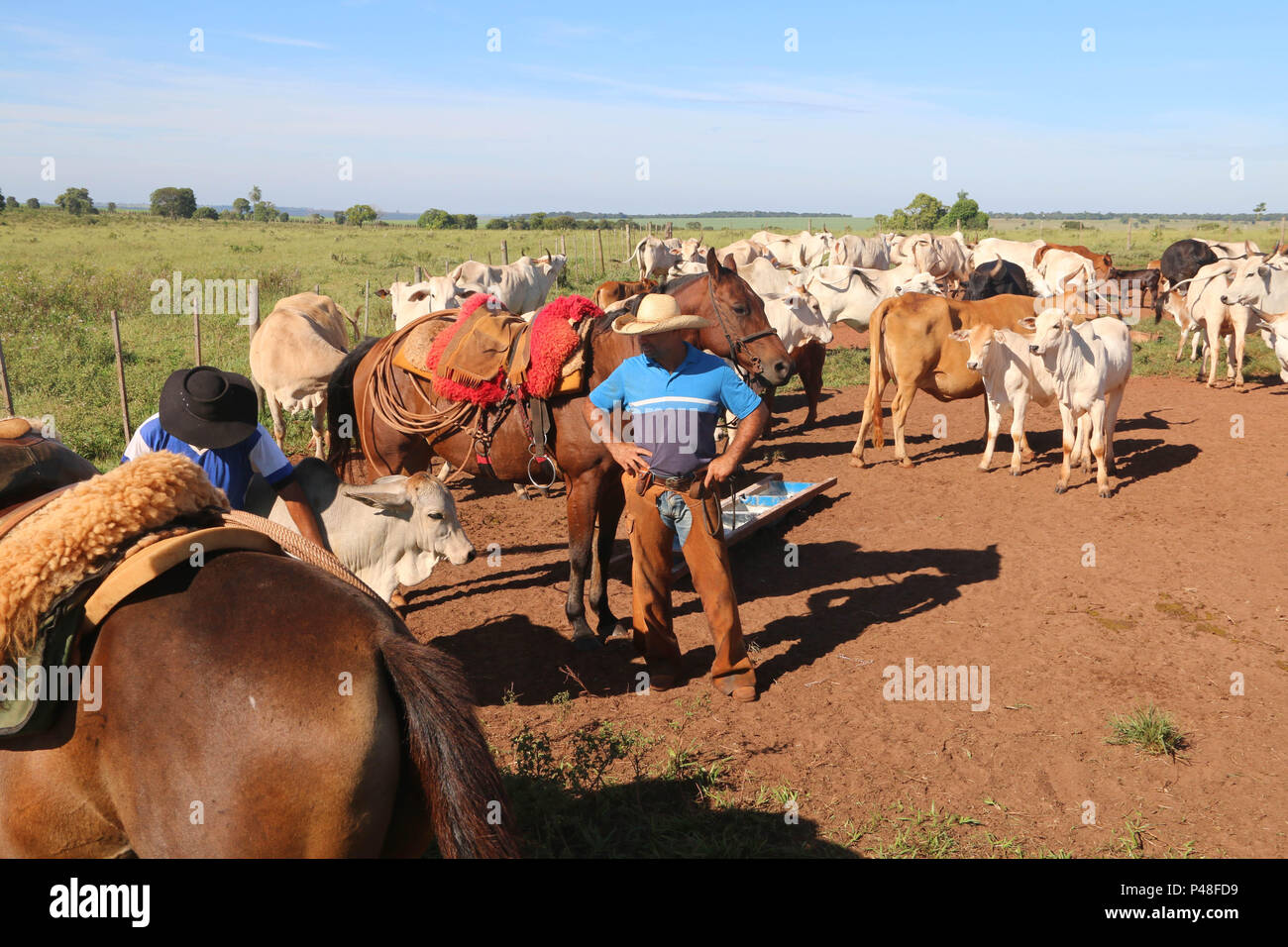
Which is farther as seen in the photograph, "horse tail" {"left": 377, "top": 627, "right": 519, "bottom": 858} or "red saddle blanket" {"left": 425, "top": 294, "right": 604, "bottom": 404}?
"red saddle blanket" {"left": 425, "top": 294, "right": 604, "bottom": 404}

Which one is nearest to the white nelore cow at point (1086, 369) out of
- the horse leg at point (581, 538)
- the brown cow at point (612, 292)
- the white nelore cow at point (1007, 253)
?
the horse leg at point (581, 538)

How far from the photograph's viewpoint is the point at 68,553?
2.28 meters

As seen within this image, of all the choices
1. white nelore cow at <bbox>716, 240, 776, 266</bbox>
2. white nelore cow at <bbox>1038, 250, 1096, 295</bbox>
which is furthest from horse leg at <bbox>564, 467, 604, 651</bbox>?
white nelore cow at <bbox>1038, 250, 1096, 295</bbox>

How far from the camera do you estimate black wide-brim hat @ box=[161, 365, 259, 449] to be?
379 centimetres

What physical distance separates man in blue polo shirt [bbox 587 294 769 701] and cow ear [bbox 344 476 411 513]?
47.7 inches

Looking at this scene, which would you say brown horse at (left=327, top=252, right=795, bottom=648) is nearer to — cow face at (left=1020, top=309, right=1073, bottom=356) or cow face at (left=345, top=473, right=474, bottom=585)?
cow face at (left=345, top=473, right=474, bottom=585)

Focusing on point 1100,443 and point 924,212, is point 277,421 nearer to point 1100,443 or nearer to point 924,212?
point 1100,443

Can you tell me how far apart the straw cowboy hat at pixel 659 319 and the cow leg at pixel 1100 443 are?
611cm

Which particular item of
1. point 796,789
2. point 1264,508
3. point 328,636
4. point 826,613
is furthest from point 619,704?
point 1264,508

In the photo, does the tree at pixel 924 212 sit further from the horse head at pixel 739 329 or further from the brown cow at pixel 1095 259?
the horse head at pixel 739 329

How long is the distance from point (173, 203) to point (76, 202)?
22.2 feet

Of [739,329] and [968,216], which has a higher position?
[968,216]

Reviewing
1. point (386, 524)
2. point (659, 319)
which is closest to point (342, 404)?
point (386, 524)
